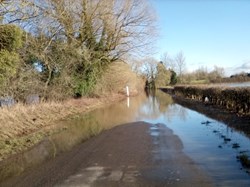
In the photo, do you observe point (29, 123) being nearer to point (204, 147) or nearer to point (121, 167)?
point (204, 147)

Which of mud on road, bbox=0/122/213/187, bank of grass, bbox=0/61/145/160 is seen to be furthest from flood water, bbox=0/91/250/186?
bank of grass, bbox=0/61/145/160

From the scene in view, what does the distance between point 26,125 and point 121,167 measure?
8.77m

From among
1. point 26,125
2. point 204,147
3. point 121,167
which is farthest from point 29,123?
point 121,167

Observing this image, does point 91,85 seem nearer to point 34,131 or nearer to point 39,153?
point 34,131

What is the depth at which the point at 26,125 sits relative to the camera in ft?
53.3

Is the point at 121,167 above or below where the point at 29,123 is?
below

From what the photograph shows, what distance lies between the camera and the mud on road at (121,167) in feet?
24.6

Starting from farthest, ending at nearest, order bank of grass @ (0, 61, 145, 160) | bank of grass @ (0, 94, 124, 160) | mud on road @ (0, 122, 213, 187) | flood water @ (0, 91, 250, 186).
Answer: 1. bank of grass @ (0, 61, 145, 160)
2. bank of grass @ (0, 94, 124, 160)
3. flood water @ (0, 91, 250, 186)
4. mud on road @ (0, 122, 213, 187)

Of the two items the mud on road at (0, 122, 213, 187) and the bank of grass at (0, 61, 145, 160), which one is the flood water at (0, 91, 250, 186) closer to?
the mud on road at (0, 122, 213, 187)

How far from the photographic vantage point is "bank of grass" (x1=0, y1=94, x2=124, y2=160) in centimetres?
1230

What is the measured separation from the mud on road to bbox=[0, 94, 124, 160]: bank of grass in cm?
210

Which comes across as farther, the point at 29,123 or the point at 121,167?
the point at 29,123

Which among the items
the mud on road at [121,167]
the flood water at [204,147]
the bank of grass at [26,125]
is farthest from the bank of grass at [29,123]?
the mud on road at [121,167]

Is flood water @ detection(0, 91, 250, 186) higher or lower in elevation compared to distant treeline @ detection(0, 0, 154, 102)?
lower
